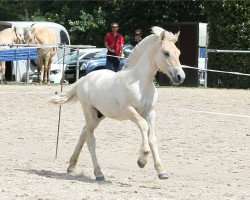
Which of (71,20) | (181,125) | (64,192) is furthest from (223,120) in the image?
(71,20)

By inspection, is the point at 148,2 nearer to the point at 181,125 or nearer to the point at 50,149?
the point at 181,125

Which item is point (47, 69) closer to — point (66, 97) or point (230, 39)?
point (230, 39)

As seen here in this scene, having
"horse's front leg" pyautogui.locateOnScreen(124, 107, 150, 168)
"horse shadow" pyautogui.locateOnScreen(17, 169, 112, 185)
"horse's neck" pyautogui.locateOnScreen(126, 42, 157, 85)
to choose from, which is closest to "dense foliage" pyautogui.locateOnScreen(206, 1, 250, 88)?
"horse shadow" pyautogui.locateOnScreen(17, 169, 112, 185)

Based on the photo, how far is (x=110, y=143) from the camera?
47.8 feet

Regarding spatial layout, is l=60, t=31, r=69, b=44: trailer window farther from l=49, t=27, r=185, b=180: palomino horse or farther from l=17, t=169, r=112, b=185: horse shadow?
l=49, t=27, r=185, b=180: palomino horse

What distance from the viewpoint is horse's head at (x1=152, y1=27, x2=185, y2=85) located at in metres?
10.2

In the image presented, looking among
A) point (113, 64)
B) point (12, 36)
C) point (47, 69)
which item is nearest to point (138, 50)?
point (113, 64)

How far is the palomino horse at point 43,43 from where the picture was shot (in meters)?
26.4

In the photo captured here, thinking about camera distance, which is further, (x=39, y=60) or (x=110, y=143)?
(x=39, y=60)

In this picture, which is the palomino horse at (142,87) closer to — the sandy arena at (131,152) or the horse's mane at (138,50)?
the horse's mane at (138,50)

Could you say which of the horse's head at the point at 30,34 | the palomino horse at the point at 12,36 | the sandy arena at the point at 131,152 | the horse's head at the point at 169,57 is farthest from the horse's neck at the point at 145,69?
the palomino horse at the point at 12,36

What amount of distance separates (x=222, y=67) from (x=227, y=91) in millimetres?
3129

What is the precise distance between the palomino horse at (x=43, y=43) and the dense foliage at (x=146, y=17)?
16.1 ft

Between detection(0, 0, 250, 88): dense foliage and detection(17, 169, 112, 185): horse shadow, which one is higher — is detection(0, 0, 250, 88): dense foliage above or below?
above
